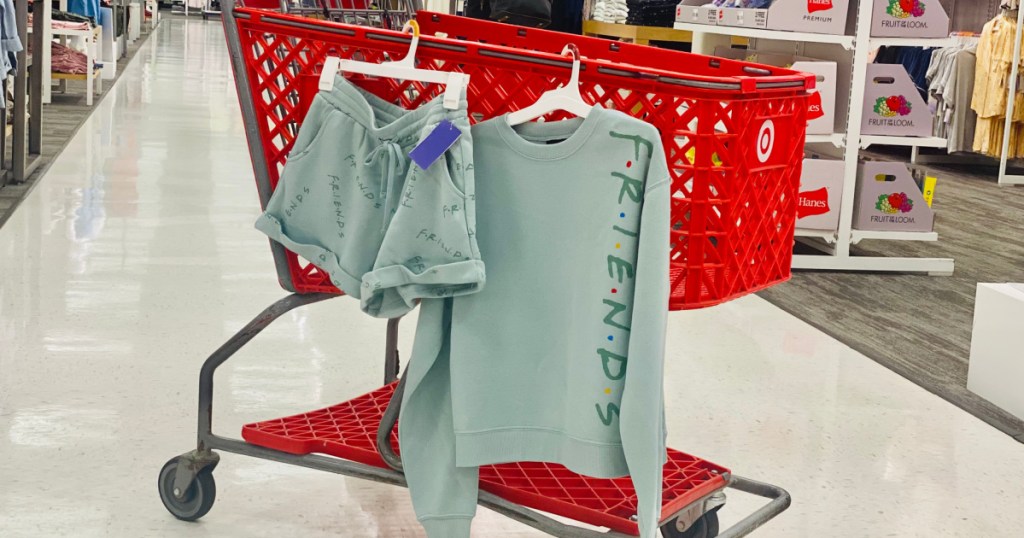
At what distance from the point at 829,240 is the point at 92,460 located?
3530 millimetres

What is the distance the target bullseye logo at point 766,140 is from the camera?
1808 mm

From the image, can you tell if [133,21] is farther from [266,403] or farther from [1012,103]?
[266,403]

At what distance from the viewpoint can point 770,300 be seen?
173 inches

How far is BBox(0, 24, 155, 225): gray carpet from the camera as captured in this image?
515 centimetres

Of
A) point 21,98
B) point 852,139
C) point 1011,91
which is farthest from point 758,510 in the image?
point 1011,91

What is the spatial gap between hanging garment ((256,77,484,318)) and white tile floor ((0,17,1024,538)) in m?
0.60

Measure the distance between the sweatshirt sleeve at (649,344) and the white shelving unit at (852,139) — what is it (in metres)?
3.41

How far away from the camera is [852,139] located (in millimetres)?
4941

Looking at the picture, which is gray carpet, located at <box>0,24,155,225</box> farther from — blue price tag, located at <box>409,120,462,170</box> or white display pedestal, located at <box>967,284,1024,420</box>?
white display pedestal, located at <box>967,284,1024,420</box>

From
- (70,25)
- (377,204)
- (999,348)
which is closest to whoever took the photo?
(377,204)

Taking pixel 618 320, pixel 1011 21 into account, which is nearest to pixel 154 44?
pixel 1011 21

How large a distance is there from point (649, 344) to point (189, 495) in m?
1.01

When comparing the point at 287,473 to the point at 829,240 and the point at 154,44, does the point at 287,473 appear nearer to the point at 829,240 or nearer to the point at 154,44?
A: the point at 829,240

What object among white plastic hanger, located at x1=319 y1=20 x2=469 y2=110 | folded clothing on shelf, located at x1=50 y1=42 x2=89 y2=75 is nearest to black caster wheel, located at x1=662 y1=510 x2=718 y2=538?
white plastic hanger, located at x1=319 y1=20 x2=469 y2=110
